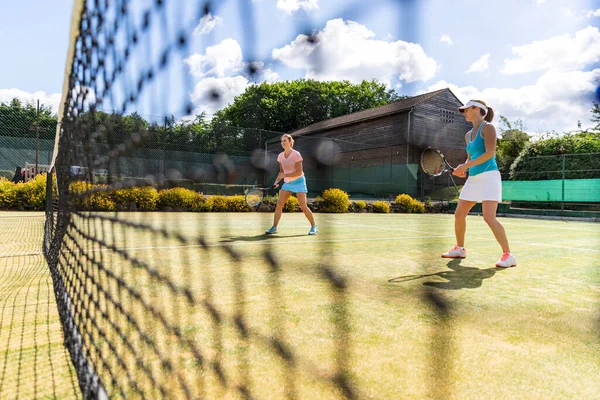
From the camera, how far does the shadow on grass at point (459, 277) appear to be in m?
2.60

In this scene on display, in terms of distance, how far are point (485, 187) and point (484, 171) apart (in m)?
0.13

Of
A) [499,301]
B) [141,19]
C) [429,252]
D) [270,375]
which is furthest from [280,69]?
[429,252]

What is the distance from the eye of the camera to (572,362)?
143 cm

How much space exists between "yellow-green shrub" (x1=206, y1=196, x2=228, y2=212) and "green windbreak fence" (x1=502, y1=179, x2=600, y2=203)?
34.0 feet

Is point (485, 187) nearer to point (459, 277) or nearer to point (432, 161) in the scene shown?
point (459, 277)

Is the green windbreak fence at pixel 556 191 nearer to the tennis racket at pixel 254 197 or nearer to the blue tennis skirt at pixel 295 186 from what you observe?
the tennis racket at pixel 254 197

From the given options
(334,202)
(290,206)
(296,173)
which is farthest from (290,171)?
(334,202)

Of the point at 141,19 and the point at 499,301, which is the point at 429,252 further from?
the point at 141,19

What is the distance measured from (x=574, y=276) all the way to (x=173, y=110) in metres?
2.93

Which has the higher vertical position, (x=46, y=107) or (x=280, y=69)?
(x=46, y=107)

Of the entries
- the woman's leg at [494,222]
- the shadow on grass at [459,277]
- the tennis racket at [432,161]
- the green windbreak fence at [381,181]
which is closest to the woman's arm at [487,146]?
the woman's leg at [494,222]

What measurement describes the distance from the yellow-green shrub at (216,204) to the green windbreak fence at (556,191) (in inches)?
408

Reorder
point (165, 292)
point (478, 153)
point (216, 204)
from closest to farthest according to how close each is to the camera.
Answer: point (165, 292)
point (478, 153)
point (216, 204)

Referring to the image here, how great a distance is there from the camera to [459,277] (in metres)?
2.89
